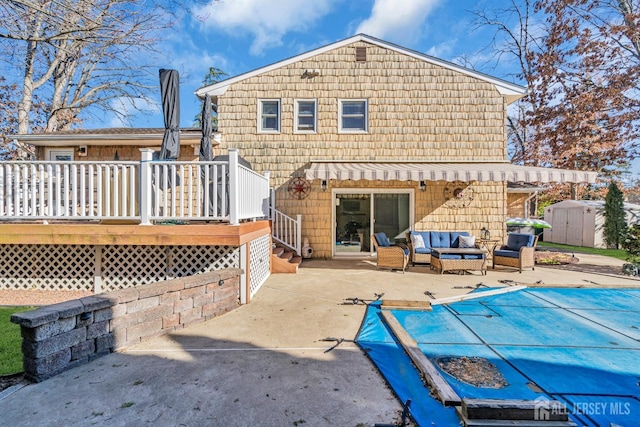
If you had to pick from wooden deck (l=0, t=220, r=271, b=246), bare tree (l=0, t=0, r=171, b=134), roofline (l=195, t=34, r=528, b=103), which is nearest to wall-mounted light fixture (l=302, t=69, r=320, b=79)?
roofline (l=195, t=34, r=528, b=103)

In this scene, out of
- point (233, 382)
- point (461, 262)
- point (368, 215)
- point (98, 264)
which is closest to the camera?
point (233, 382)

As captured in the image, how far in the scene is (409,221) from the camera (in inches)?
470

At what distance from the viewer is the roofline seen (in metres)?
11.5

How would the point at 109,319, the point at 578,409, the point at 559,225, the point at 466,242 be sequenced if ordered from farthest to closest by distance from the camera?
the point at 559,225 < the point at 466,242 < the point at 109,319 < the point at 578,409

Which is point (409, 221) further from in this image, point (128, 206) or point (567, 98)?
point (567, 98)

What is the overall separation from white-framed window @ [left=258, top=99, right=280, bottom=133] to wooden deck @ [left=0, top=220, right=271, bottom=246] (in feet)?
22.4

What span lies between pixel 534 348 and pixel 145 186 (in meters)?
7.20

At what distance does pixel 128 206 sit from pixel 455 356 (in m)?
6.58

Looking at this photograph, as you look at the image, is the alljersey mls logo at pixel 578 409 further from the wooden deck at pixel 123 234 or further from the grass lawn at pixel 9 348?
the grass lawn at pixel 9 348

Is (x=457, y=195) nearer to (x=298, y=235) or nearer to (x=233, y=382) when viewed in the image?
(x=298, y=235)

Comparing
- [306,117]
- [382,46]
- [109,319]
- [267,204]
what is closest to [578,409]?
[109,319]

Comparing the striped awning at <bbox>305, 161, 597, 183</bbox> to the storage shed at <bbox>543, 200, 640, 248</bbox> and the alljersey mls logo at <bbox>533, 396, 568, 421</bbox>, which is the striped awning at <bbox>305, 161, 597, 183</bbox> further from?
the storage shed at <bbox>543, 200, 640, 248</bbox>

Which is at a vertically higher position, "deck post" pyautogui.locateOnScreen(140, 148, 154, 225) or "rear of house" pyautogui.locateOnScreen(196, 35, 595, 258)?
"rear of house" pyautogui.locateOnScreen(196, 35, 595, 258)

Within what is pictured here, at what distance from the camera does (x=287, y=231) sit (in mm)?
11211
